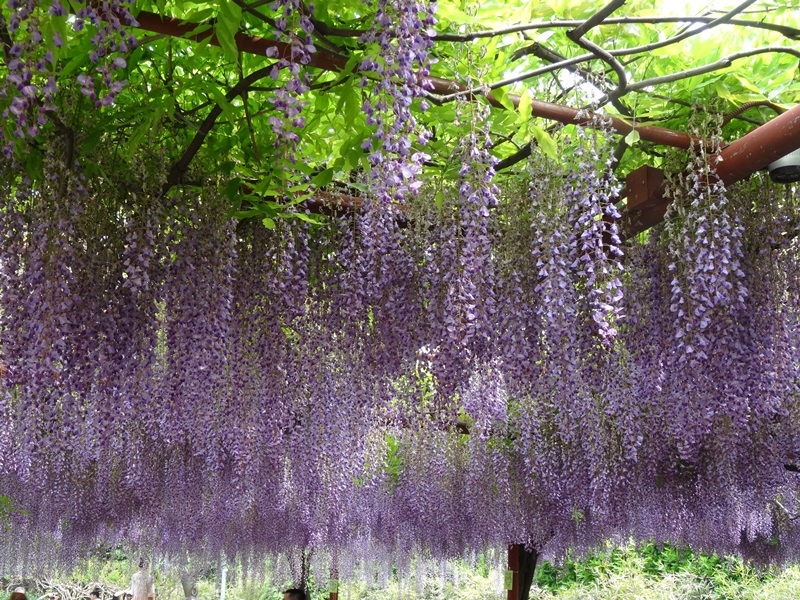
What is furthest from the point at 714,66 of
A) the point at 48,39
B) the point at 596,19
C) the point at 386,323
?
the point at 48,39

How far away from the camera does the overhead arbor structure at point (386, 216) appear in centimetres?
225

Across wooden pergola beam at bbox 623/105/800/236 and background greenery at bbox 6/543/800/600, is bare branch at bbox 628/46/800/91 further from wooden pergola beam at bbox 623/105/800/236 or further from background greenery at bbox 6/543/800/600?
background greenery at bbox 6/543/800/600

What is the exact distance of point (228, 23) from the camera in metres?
1.91

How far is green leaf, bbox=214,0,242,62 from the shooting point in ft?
6.21

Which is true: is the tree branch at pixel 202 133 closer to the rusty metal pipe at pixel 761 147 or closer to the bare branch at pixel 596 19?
the bare branch at pixel 596 19

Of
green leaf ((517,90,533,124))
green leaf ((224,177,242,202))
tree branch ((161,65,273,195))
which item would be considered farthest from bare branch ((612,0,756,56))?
green leaf ((224,177,242,202))

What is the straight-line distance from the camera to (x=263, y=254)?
3.55 m

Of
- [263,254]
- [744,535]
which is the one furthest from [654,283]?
[744,535]

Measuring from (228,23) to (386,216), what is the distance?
1.29 m

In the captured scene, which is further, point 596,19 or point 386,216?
point 386,216

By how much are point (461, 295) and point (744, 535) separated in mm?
7536

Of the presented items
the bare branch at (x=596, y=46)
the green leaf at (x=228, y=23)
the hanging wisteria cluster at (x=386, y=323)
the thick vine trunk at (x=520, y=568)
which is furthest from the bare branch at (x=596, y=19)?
the thick vine trunk at (x=520, y=568)

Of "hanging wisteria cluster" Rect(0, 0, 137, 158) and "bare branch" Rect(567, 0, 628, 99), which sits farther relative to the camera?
"bare branch" Rect(567, 0, 628, 99)

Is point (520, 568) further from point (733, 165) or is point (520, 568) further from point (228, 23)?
point (228, 23)
